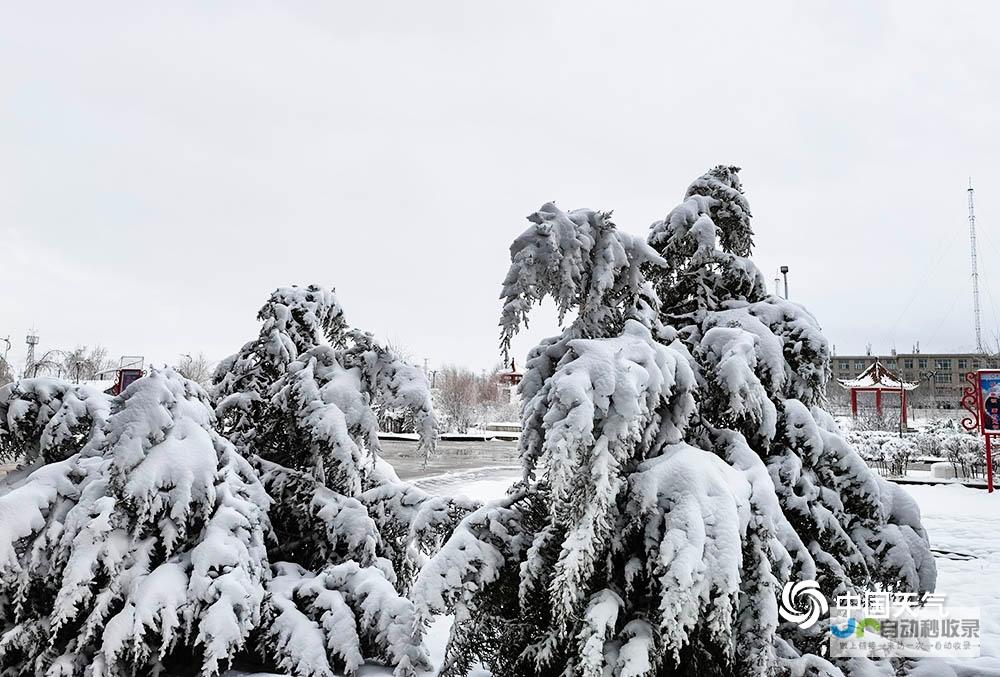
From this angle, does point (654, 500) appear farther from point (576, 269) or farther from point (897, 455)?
point (897, 455)

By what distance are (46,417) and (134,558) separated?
49.8 inches

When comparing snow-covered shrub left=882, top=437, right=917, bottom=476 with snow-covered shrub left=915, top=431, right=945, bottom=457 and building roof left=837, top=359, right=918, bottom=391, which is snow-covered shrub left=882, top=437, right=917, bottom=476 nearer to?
snow-covered shrub left=915, top=431, right=945, bottom=457

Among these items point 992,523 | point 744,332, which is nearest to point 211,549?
point 744,332

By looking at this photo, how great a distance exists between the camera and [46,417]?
385 cm

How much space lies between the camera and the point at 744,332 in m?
3.16

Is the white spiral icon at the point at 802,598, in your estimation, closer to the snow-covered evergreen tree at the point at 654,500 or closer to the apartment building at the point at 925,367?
the snow-covered evergreen tree at the point at 654,500

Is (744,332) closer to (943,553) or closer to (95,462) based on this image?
(95,462)

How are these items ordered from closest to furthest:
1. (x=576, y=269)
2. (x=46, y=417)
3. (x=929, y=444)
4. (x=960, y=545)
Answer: (x=576, y=269), (x=46, y=417), (x=960, y=545), (x=929, y=444)

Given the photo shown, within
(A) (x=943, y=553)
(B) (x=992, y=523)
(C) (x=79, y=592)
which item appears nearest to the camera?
(C) (x=79, y=592)

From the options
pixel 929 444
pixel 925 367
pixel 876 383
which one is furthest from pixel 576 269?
pixel 925 367

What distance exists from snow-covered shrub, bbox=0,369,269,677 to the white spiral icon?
250 cm

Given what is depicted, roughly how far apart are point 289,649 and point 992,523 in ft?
40.9

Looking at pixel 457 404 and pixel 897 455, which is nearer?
pixel 897 455

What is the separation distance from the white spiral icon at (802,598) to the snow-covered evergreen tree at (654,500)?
0.39 feet
